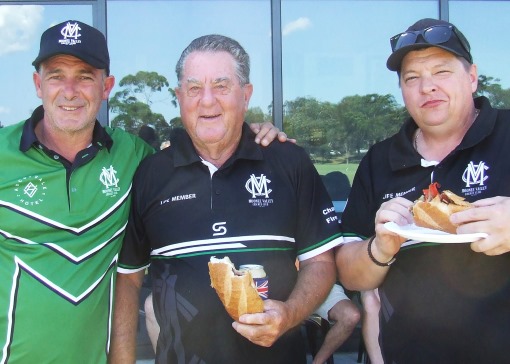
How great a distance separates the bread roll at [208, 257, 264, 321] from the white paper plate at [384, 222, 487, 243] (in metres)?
0.49

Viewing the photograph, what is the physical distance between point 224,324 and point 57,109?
112cm

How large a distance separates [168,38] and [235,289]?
4.54 m

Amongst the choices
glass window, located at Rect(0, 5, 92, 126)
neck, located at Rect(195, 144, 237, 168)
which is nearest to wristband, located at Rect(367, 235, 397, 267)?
neck, located at Rect(195, 144, 237, 168)

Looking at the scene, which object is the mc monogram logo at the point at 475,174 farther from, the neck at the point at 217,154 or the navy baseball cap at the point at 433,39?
the neck at the point at 217,154

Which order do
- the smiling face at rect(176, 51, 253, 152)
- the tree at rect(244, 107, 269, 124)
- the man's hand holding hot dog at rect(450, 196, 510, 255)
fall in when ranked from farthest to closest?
the tree at rect(244, 107, 269, 124) < the smiling face at rect(176, 51, 253, 152) < the man's hand holding hot dog at rect(450, 196, 510, 255)

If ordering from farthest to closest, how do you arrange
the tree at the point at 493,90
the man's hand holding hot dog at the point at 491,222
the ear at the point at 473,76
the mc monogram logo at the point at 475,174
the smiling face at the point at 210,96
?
the tree at the point at 493,90, the smiling face at the point at 210,96, the ear at the point at 473,76, the mc monogram logo at the point at 475,174, the man's hand holding hot dog at the point at 491,222

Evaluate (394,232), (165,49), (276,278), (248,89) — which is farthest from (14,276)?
(165,49)

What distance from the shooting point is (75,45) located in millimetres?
2283

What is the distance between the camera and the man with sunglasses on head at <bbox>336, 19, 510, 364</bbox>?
6.21ft

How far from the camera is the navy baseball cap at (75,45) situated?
2266 mm

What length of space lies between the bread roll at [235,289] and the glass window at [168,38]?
3.99 meters

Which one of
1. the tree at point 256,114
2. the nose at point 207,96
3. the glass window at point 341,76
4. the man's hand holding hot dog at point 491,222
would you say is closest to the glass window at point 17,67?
the tree at point 256,114

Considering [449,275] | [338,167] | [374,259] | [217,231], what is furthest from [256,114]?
[449,275]

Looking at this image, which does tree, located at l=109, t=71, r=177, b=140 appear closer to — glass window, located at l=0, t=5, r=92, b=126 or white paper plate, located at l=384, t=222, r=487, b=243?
glass window, located at l=0, t=5, r=92, b=126
